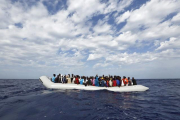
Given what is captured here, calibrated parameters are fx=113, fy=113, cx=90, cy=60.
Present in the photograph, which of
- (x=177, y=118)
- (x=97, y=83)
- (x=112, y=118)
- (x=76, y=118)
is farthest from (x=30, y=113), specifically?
(x=97, y=83)

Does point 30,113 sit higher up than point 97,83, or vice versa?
point 97,83

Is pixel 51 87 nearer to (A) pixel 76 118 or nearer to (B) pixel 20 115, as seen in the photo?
(B) pixel 20 115

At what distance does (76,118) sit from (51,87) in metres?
11.3

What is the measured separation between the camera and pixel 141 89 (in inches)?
612

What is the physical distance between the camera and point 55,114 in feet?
20.3

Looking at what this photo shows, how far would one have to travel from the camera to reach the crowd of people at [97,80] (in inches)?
618

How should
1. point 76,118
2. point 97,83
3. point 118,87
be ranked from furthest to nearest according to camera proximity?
point 97,83
point 118,87
point 76,118

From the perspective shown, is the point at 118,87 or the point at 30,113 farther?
the point at 118,87

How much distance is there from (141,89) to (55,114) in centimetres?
1300

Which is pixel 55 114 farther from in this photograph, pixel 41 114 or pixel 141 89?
pixel 141 89

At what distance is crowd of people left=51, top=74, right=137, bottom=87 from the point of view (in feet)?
51.5

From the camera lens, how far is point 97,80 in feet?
52.9

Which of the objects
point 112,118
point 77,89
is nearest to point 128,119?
point 112,118

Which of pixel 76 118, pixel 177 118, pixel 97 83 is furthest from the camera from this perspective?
pixel 97 83
